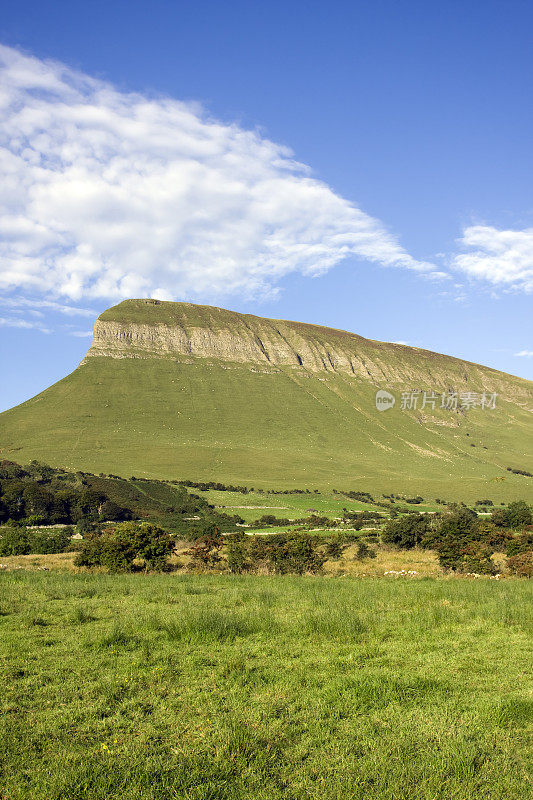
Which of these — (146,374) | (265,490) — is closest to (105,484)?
(265,490)

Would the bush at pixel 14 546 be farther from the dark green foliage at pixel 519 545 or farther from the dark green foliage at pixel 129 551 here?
the dark green foliage at pixel 519 545

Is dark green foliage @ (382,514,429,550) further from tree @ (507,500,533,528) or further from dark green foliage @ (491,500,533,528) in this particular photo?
dark green foliage @ (491,500,533,528)

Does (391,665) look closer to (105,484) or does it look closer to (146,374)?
(105,484)

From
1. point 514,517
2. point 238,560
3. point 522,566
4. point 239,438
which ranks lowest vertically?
point 514,517

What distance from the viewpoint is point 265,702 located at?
6.40m

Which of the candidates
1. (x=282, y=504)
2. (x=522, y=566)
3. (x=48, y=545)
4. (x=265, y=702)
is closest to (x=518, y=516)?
(x=522, y=566)

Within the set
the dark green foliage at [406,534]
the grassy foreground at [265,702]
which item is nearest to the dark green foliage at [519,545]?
the dark green foliage at [406,534]

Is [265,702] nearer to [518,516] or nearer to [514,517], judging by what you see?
[518,516]

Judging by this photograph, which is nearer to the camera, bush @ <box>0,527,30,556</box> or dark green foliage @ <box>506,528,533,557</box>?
dark green foliage @ <box>506,528,533,557</box>

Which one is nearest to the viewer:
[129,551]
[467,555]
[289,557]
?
[129,551]

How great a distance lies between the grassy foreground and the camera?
4.84m

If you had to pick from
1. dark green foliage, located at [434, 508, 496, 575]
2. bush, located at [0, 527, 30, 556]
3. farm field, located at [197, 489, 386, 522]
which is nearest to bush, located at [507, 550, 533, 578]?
dark green foliage, located at [434, 508, 496, 575]

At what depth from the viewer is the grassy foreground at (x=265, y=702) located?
15.9 ft

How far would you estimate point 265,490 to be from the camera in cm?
11194
